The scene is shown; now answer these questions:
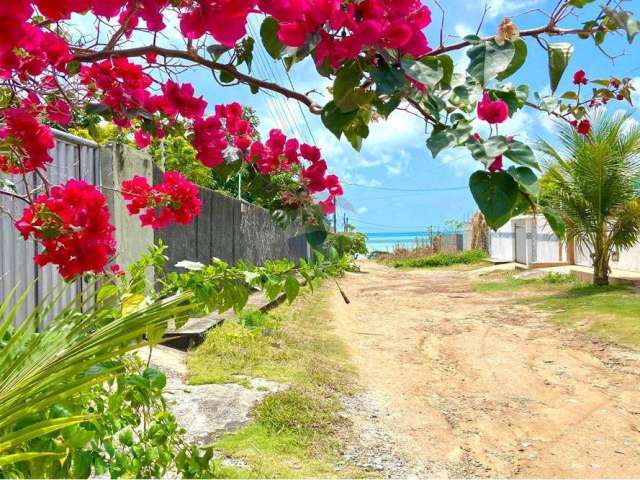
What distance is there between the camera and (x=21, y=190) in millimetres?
3982

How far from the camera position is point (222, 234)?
923 centimetres

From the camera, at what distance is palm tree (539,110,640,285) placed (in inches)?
452

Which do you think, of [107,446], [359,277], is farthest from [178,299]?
[359,277]

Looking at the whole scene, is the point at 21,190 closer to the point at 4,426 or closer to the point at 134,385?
the point at 134,385

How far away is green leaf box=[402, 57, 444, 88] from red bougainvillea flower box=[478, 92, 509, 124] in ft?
0.27

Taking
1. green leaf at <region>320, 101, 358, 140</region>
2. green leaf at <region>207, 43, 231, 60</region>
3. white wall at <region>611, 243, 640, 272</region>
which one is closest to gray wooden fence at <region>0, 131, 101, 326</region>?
green leaf at <region>207, 43, 231, 60</region>

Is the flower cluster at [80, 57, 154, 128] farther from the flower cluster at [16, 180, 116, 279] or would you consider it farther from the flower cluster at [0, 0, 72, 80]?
the flower cluster at [16, 180, 116, 279]

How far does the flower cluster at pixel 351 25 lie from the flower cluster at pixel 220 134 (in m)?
1.03

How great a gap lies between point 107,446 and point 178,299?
0.46m

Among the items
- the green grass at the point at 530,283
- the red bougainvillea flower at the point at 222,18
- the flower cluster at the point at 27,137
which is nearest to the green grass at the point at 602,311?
the green grass at the point at 530,283

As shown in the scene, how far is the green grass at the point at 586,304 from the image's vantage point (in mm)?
7801

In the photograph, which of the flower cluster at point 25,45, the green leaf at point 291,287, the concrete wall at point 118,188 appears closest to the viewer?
the flower cluster at point 25,45

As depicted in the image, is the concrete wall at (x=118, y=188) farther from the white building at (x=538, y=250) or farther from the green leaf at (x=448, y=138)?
the white building at (x=538, y=250)

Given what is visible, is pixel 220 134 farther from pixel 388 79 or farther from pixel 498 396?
pixel 498 396
